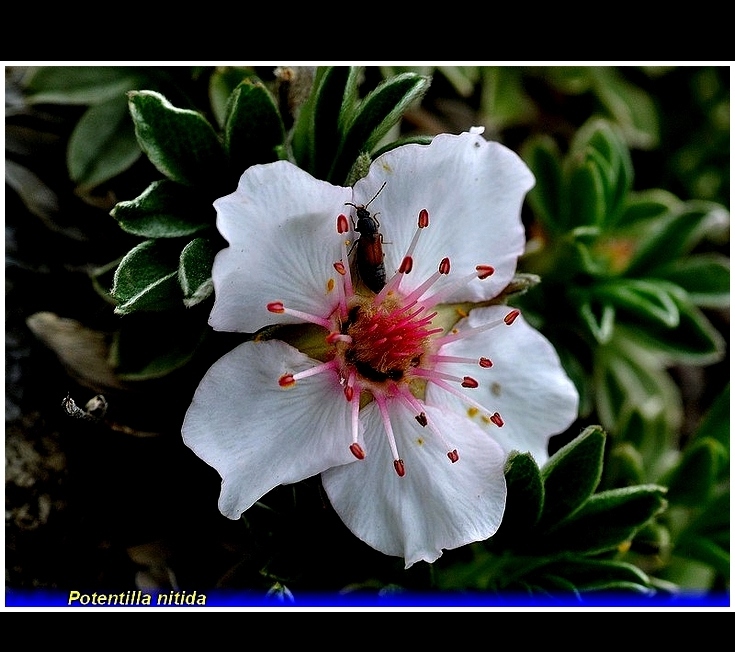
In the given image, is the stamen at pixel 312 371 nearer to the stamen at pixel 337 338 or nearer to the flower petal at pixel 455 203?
the stamen at pixel 337 338

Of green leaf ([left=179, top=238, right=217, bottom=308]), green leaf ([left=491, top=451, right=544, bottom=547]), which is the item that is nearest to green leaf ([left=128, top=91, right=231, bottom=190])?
green leaf ([left=179, top=238, right=217, bottom=308])

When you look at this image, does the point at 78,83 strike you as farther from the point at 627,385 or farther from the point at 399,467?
the point at 627,385

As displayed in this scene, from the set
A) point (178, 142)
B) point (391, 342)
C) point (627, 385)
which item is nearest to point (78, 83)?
point (178, 142)

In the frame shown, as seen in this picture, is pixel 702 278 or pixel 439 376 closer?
pixel 439 376

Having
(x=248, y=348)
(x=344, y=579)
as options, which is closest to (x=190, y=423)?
(x=248, y=348)

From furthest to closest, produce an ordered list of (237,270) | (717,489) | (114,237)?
1. (717,489)
2. (114,237)
3. (237,270)

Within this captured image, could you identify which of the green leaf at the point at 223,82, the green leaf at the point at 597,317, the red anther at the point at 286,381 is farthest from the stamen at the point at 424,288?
the green leaf at the point at 597,317

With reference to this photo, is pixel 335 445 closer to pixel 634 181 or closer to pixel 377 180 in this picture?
pixel 377 180
